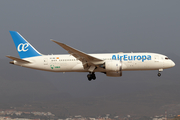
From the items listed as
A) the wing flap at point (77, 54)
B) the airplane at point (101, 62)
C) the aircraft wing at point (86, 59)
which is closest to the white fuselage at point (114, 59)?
the airplane at point (101, 62)

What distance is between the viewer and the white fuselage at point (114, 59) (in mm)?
43188

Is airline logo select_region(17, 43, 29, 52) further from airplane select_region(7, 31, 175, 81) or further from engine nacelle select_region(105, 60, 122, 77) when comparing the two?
engine nacelle select_region(105, 60, 122, 77)

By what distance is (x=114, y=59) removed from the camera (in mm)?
43344

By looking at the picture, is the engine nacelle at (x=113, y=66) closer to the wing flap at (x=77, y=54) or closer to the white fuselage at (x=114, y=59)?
the white fuselage at (x=114, y=59)

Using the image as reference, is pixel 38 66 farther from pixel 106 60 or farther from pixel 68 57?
pixel 106 60

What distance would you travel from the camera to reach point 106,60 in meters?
43.2

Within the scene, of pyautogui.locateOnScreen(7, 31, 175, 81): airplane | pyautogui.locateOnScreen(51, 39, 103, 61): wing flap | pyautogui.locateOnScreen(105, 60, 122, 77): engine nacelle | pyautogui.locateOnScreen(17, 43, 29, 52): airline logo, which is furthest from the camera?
pyautogui.locateOnScreen(17, 43, 29, 52): airline logo

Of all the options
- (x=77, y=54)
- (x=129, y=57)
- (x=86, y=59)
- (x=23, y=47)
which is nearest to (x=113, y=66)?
(x=129, y=57)

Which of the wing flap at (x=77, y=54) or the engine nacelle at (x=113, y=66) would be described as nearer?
the wing flap at (x=77, y=54)

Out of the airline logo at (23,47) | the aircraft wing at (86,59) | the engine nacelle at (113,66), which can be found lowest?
the engine nacelle at (113,66)

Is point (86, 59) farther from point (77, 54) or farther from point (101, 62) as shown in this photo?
point (101, 62)

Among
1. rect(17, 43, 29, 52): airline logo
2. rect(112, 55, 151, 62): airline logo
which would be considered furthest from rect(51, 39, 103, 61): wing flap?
rect(17, 43, 29, 52): airline logo

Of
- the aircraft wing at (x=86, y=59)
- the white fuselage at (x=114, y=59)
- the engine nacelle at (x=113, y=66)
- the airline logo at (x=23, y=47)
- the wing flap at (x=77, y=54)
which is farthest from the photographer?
the airline logo at (x=23, y=47)

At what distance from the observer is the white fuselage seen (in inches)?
1700
